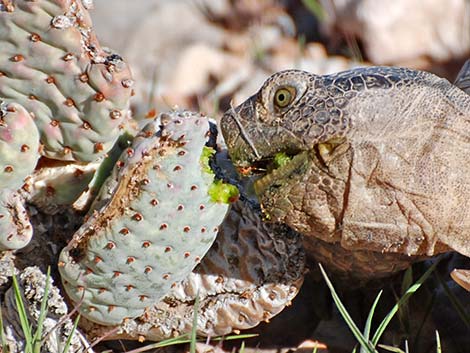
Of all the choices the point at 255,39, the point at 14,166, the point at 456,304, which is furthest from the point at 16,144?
the point at 255,39

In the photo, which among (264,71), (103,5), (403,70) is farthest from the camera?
(103,5)

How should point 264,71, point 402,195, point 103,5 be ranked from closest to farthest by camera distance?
point 402,195 < point 264,71 < point 103,5

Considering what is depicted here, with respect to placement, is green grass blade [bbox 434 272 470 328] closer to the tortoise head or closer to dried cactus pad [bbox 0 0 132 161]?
the tortoise head

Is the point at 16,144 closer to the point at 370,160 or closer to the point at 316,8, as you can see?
the point at 370,160

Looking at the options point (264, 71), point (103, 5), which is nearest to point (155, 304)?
point (264, 71)

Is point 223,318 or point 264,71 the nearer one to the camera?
point 223,318

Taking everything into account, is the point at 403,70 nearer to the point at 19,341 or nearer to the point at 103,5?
the point at 19,341

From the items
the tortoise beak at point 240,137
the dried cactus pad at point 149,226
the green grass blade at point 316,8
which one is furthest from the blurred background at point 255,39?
the dried cactus pad at point 149,226

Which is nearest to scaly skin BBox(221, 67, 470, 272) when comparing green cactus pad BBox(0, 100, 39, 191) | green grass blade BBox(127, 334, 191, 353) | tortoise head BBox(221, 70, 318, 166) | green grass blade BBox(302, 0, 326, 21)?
tortoise head BBox(221, 70, 318, 166)
